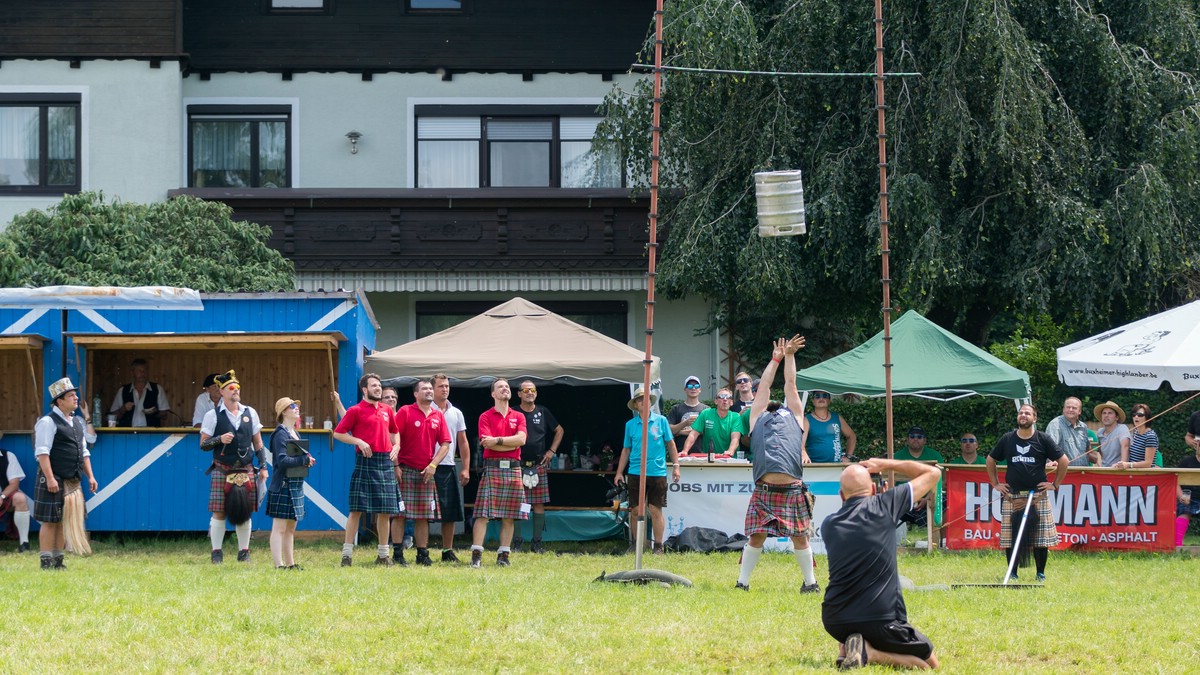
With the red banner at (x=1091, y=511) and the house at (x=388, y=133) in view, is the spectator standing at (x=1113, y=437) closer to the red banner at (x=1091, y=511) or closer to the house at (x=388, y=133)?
the red banner at (x=1091, y=511)

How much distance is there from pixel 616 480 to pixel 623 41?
33.8 ft

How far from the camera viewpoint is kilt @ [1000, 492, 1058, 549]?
12.6m

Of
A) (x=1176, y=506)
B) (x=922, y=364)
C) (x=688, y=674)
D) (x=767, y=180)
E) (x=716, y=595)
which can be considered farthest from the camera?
(x=922, y=364)

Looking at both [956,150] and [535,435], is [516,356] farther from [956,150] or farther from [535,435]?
[956,150]

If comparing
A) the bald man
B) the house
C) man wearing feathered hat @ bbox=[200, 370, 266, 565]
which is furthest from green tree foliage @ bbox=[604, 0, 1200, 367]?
the bald man

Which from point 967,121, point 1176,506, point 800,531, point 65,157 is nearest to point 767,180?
point 800,531

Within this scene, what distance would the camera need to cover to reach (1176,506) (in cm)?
1529

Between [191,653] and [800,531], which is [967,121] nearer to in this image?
[800,531]

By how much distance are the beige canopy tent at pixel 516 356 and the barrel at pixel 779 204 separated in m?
4.34

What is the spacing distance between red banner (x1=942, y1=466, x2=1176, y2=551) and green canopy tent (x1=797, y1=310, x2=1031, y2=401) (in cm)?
109

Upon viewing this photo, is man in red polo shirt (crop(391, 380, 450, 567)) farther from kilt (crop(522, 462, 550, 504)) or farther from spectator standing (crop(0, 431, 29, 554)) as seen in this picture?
spectator standing (crop(0, 431, 29, 554))

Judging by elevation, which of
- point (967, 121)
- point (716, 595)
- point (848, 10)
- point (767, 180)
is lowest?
point (716, 595)

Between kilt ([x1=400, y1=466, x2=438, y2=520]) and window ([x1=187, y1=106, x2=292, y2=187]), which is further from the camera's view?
window ([x1=187, y1=106, x2=292, y2=187])

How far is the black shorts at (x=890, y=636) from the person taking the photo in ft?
26.2
